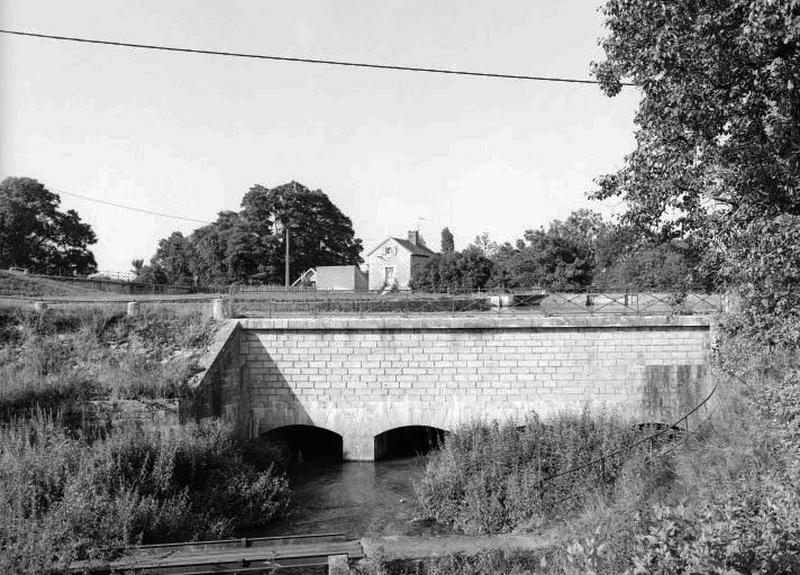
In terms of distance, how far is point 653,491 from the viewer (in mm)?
10562

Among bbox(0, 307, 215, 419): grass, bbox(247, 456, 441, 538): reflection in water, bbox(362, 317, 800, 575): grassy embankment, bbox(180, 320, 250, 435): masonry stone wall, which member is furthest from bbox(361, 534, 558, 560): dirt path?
bbox(0, 307, 215, 419): grass

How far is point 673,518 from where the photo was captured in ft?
15.2

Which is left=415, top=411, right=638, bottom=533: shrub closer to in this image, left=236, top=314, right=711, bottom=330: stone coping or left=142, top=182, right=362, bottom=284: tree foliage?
left=236, top=314, right=711, bottom=330: stone coping

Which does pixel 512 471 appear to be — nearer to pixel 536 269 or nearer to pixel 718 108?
pixel 718 108

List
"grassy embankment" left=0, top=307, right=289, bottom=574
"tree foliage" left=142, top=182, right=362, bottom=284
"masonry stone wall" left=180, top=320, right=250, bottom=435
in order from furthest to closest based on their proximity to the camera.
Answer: "tree foliage" left=142, top=182, right=362, bottom=284, "masonry stone wall" left=180, top=320, right=250, bottom=435, "grassy embankment" left=0, top=307, right=289, bottom=574

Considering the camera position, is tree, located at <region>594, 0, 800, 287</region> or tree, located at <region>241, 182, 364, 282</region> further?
tree, located at <region>241, 182, 364, 282</region>

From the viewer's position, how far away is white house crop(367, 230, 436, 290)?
2121 inches

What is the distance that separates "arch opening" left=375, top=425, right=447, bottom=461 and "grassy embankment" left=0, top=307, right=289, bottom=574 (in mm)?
Answer: 3976

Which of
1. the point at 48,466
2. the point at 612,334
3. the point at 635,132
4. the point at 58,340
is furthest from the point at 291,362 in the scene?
the point at 635,132

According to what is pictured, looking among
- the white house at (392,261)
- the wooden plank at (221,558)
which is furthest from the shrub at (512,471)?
the white house at (392,261)

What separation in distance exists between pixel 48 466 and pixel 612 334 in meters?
14.0

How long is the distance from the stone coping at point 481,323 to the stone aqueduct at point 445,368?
0.09 feet

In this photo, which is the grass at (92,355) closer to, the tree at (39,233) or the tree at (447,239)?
the tree at (39,233)

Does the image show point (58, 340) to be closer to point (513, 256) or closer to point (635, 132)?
point (635, 132)
